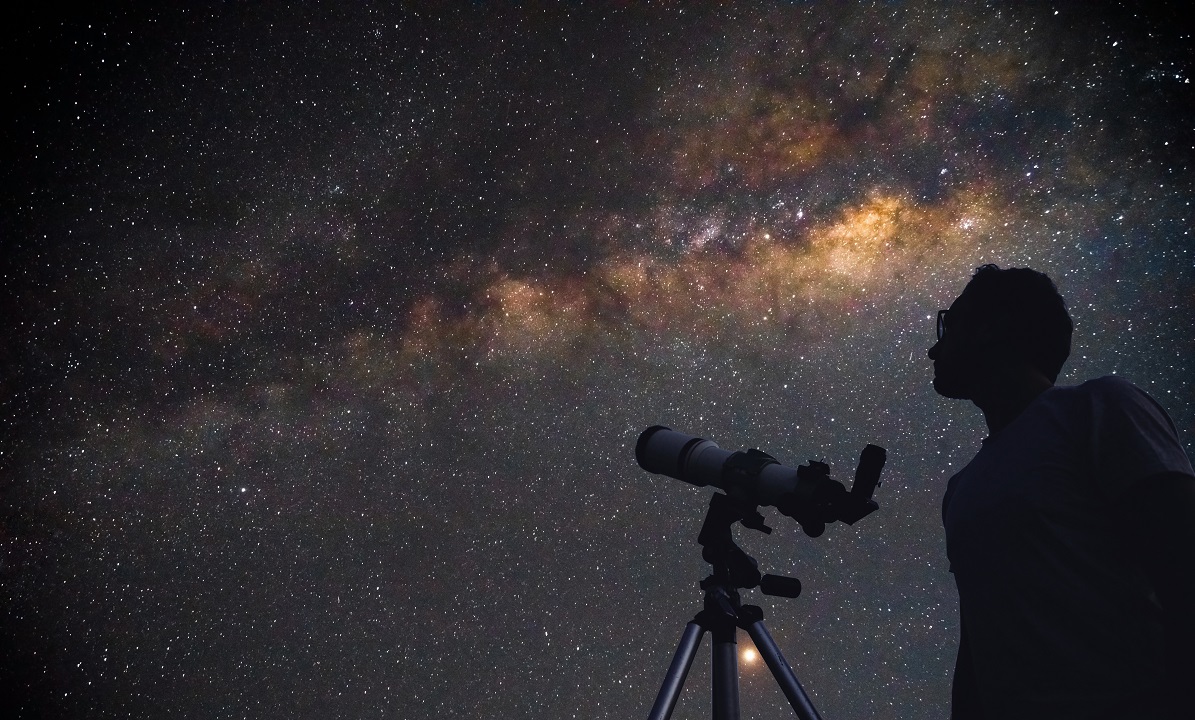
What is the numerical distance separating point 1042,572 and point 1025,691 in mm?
268

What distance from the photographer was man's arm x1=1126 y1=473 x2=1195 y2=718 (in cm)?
107

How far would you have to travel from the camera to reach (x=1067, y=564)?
4.24 feet

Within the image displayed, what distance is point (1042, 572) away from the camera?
1.31 metres

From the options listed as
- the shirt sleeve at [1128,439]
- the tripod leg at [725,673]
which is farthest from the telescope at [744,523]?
the shirt sleeve at [1128,439]

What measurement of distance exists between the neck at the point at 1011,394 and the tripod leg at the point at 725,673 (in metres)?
1.04

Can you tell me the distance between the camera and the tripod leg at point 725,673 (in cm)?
179

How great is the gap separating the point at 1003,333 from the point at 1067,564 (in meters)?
0.78

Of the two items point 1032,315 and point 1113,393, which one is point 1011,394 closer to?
point 1032,315

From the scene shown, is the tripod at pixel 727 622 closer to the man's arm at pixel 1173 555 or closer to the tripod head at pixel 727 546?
the tripod head at pixel 727 546

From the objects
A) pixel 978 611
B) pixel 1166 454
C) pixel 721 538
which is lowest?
pixel 978 611

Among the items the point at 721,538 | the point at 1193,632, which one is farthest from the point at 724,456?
the point at 1193,632

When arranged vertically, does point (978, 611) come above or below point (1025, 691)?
above

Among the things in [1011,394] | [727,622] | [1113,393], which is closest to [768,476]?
[727,622]

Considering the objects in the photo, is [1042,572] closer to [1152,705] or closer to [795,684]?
[1152,705]
